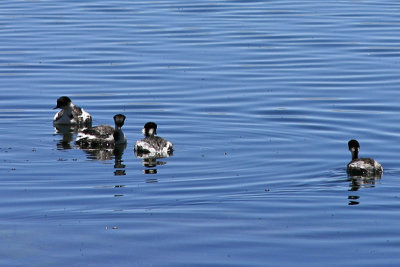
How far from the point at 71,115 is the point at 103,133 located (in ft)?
6.27

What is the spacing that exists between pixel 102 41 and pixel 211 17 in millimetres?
6649

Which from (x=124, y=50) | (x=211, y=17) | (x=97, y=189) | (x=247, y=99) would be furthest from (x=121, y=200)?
(x=211, y=17)

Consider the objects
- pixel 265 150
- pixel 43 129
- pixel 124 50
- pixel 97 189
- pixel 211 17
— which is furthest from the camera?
pixel 211 17

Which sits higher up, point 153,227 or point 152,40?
point 152,40

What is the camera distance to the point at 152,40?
33500 millimetres

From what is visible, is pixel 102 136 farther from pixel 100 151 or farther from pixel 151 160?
pixel 151 160

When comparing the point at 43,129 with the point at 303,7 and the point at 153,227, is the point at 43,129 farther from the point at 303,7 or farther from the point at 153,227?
the point at 303,7

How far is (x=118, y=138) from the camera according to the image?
68.6ft

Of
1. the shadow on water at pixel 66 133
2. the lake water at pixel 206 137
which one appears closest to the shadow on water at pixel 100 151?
the shadow on water at pixel 66 133

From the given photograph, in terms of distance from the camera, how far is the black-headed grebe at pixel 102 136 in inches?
827

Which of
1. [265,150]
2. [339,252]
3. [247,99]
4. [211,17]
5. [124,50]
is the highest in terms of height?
[211,17]

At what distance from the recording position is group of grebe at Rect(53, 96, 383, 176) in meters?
17.8

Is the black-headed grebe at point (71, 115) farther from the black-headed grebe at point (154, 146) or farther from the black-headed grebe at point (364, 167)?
the black-headed grebe at point (364, 167)

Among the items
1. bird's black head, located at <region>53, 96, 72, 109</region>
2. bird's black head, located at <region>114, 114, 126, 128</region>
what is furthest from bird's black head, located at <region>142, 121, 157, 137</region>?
bird's black head, located at <region>53, 96, 72, 109</region>
